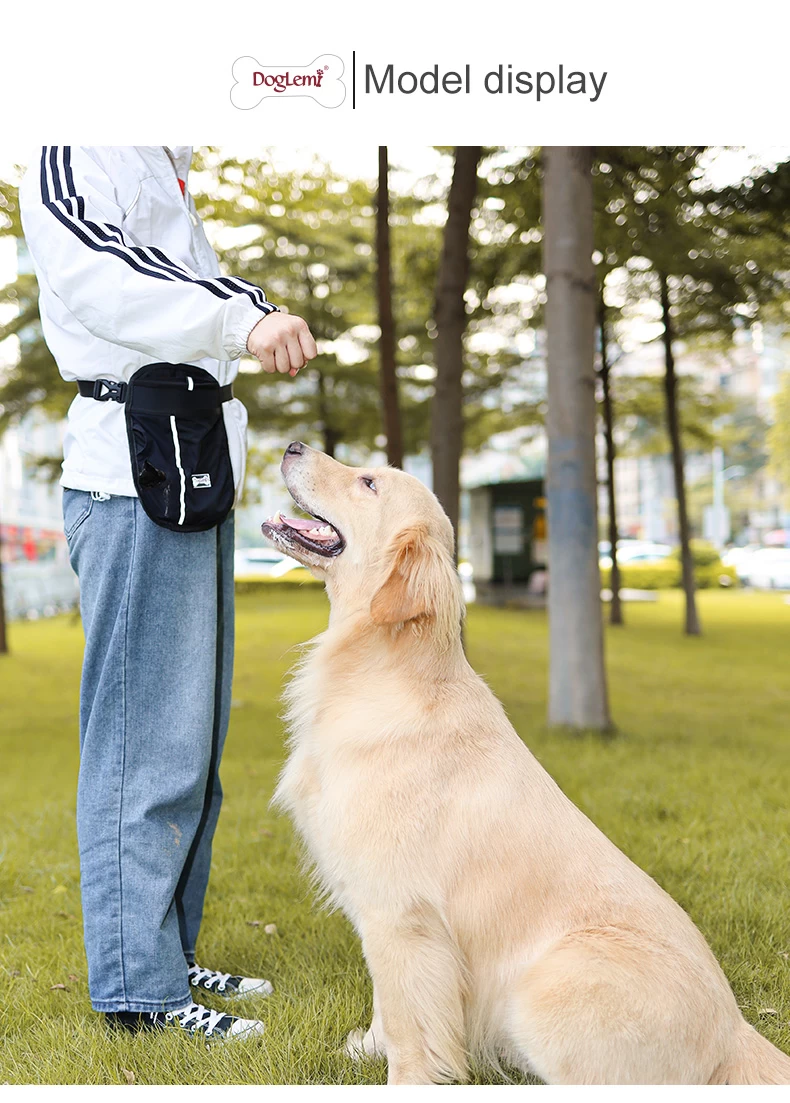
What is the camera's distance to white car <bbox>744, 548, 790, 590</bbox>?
1153 inches

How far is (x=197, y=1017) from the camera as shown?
9.30ft

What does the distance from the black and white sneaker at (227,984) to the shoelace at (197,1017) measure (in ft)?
0.78

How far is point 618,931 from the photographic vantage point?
2.32m

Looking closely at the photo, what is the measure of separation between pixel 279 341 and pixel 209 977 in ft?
7.13

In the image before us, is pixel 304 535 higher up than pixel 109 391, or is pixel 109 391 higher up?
pixel 109 391

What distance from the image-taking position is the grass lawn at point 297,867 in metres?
2.71

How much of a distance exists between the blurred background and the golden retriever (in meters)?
3.17

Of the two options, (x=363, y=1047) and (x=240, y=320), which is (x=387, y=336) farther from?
(x=363, y=1047)

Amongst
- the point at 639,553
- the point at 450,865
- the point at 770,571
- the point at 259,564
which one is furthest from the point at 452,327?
the point at 639,553

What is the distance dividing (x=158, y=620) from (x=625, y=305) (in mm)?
13695

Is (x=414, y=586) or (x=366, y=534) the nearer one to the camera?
(x=414, y=586)

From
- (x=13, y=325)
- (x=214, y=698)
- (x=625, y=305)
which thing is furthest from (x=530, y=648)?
(x=214, y=698)

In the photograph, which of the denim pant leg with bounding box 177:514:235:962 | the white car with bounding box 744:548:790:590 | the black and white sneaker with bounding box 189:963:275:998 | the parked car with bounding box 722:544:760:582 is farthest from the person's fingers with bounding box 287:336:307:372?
the parked car with bounding box 722:544:760:582

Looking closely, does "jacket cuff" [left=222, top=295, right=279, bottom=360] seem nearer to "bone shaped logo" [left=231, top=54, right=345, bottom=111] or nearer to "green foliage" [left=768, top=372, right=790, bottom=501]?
"bone shaped logo" [left=231, top=54, right=345, bottom=111]
